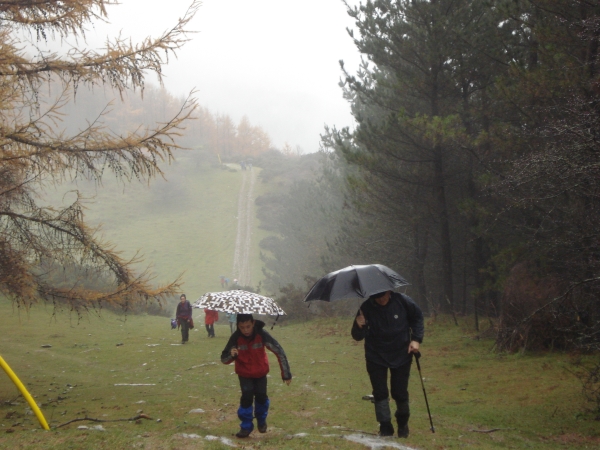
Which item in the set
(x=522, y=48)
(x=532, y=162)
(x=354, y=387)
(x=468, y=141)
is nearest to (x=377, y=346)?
(x=532, y=162)

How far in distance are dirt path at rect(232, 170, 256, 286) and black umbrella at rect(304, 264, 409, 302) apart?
4656 cm

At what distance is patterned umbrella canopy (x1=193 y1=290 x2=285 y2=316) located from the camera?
17.9 ft

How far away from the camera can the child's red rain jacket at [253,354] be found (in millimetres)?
5867

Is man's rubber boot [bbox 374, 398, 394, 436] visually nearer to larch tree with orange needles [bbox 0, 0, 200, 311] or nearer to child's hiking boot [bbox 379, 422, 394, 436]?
child's hiking boot [bbox 379, 422, 394, 436]

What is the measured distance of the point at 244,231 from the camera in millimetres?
70688

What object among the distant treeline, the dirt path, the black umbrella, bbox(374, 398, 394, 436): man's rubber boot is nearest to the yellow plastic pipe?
the black umbrella

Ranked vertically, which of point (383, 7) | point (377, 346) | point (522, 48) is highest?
point (383, 7)

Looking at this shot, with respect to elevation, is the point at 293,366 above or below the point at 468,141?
below

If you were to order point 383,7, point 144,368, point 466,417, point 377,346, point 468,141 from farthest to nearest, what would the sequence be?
point 383,7 → point 468,141 → point 144,368 → point 466,417 → point 377,346

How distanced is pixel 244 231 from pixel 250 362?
6522cm

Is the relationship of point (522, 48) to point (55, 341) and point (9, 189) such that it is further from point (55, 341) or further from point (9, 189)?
point (55, 341)

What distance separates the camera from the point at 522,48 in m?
14.9

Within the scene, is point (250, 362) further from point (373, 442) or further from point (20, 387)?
point (20, 387)

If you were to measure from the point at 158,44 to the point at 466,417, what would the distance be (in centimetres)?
895
